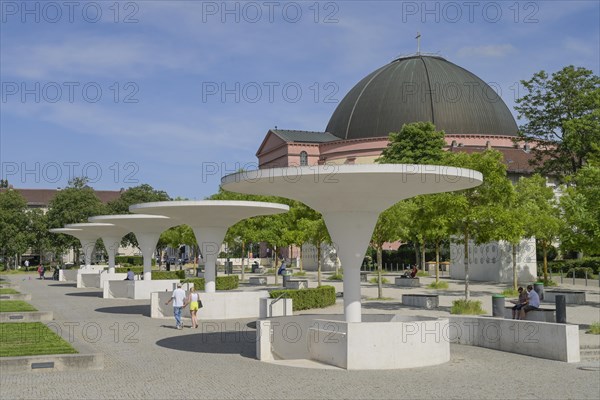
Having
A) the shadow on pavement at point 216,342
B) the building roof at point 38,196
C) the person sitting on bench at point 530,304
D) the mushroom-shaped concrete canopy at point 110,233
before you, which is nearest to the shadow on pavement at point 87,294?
the mushroom-shaped concrete canopy at point 110,233

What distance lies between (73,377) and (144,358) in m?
2.52

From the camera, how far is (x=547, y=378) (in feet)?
42.7

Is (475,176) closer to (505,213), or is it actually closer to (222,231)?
(505,213)

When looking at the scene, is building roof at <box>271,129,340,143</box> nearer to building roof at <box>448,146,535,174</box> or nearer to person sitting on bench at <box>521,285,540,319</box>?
building roof at <box>448,146,535,174</box>

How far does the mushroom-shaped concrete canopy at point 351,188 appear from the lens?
13.8m

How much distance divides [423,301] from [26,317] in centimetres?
1474

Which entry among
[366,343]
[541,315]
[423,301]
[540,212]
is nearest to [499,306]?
[541,315]

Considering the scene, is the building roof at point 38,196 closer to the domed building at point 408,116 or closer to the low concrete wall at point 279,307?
the domed building at point 408,116

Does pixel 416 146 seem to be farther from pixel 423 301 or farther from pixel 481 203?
pixel 481 203

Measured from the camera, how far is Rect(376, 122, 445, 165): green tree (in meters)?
55.2

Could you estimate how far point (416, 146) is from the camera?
185 feet

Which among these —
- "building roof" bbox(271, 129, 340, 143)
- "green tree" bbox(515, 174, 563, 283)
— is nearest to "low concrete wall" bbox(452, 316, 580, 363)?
"green tree" bbox(515, 174, 563, 283)

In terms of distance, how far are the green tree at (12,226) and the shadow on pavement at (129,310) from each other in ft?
150

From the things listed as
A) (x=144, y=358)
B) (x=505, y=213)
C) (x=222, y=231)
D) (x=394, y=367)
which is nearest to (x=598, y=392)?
(x=394, y=367)
